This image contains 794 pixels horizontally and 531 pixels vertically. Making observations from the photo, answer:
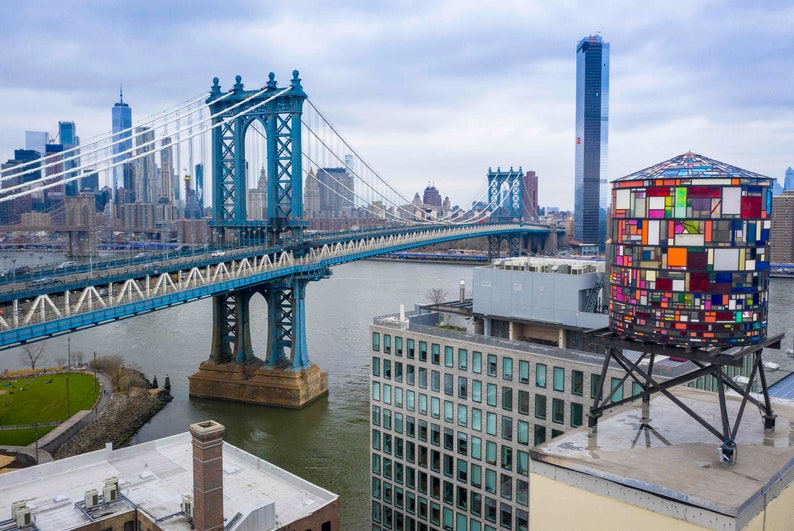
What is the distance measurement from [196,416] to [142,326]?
1084 inches

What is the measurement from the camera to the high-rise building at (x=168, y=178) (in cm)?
4697

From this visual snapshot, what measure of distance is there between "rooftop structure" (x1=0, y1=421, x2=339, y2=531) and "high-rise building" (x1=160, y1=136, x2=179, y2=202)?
26756 millimetres

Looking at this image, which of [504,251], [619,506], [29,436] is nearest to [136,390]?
[29,436]

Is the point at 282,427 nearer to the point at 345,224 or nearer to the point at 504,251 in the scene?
the point at 345,224

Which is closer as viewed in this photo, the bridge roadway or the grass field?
the bridge roadway

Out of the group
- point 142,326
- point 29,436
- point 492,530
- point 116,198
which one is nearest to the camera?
point 492,530

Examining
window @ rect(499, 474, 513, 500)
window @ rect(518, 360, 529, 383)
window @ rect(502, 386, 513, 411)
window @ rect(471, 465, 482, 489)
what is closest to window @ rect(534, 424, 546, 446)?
window @ rect(502, 386, 513, 411)

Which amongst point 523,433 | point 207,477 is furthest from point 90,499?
point 523,433

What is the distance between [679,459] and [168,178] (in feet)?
138

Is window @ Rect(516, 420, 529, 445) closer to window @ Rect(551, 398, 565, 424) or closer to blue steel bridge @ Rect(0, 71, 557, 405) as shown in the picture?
window @ Rect(551, 398, 565, 424)

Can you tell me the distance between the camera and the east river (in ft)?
98.3

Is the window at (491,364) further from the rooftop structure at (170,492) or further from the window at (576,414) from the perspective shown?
the rooftop structure at (170,492)

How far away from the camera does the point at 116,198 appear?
50.6 meters

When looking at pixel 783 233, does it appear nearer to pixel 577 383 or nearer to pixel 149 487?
pixel 577 383
